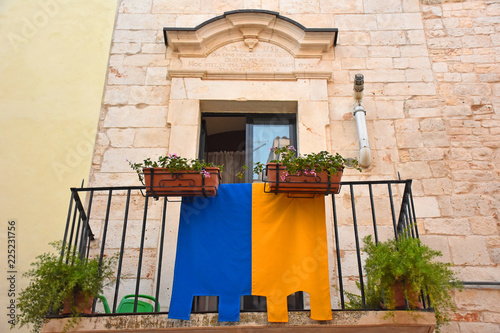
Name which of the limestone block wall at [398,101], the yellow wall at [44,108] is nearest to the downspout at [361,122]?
the limestone block wall at [398,101]

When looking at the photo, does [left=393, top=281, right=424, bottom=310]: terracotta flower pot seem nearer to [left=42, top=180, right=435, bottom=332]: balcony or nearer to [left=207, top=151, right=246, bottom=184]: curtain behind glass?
[left=42, top=180, right=435, bottom=332]: balcony

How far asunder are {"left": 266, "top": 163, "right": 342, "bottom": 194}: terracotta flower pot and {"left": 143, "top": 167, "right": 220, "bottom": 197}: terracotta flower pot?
1.66 ft

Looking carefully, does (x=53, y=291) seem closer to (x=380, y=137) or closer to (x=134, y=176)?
(x=134, y=176)

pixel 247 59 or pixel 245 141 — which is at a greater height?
pixel 247 59

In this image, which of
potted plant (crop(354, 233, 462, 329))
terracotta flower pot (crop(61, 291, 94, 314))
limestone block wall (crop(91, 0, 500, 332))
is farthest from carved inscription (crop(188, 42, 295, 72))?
terracotta flower pot (crop(61, 291, 94, 314))

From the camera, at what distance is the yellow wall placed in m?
5.04

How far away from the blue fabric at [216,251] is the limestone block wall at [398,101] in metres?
0.87

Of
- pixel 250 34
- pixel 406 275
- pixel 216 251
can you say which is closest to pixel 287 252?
pixel 216 251

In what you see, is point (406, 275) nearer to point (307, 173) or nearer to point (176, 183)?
point (307, 173)

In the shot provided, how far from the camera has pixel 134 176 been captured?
17.3 ft

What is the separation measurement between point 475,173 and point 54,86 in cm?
497

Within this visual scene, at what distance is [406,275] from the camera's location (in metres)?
3.66

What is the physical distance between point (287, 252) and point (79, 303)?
1707mm

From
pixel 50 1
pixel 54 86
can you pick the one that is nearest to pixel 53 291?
pixel 54 86
